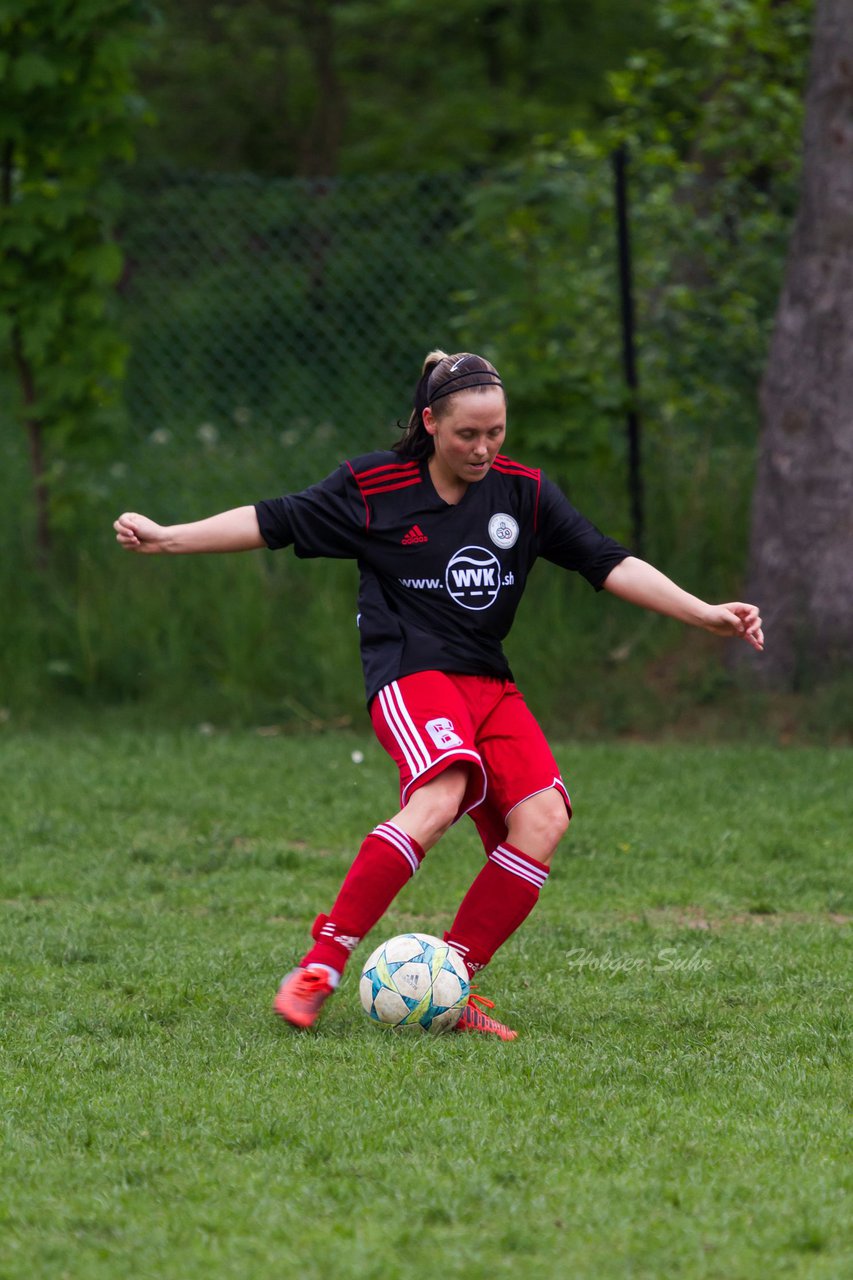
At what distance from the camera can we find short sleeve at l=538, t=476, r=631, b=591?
4461 millimetres

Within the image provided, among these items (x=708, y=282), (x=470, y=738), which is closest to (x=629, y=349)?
(x=708, y=282)

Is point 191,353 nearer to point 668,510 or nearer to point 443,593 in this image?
point 668,510

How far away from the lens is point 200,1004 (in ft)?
14.2

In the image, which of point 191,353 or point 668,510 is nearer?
point 668,510

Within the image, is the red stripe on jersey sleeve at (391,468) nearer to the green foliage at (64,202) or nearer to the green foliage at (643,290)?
the green foliage at (643,290)

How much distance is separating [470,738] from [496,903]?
453 mm

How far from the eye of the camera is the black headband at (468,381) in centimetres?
422

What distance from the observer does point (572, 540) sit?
4.48 metres

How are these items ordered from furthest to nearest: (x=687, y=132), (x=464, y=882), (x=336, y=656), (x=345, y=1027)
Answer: (x=687, y=132) → (x=336, y=656) → (x=464, y=882) → (x=345, y=1027)

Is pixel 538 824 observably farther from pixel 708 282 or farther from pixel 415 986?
pixel 708 282

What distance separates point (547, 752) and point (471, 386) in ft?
3.25

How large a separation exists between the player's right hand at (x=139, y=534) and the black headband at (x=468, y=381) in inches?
31.1

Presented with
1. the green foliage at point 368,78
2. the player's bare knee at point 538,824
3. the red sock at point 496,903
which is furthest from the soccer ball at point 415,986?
the green foliage at point 368,78

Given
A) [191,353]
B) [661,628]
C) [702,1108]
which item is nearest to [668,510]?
[661,628]
